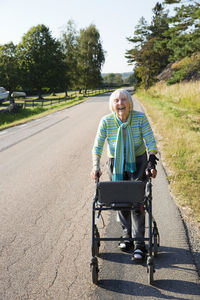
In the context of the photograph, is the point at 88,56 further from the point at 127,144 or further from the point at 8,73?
the point at 127,144

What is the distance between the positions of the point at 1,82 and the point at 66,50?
18889 mm

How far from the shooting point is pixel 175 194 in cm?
494

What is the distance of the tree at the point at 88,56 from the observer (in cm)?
5769

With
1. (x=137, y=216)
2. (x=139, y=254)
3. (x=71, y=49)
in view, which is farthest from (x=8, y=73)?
(x=139, y=254)

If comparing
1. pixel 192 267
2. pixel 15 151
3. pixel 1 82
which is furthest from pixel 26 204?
pixel 1 82

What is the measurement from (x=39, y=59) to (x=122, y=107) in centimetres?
4948

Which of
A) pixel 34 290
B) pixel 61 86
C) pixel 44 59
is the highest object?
pixel 44 59

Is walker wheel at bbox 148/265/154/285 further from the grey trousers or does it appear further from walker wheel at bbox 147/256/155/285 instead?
the grey trousers

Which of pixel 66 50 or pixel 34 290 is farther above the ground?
pixel 66 50

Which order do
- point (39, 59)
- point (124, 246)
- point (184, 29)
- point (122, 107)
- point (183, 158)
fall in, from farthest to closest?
point (39, 59) → point (184, 29) → point (183, 158) → point (124, 246) → point (122, 107)

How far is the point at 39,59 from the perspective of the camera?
161 ft

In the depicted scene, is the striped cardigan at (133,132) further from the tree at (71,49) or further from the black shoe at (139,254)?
the tree at (71,49)

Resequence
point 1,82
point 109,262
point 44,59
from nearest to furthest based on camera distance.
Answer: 1. point 109,262
2. point 1,82
3. point 44,59

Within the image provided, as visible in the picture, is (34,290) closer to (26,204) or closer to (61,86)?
(26,204)
